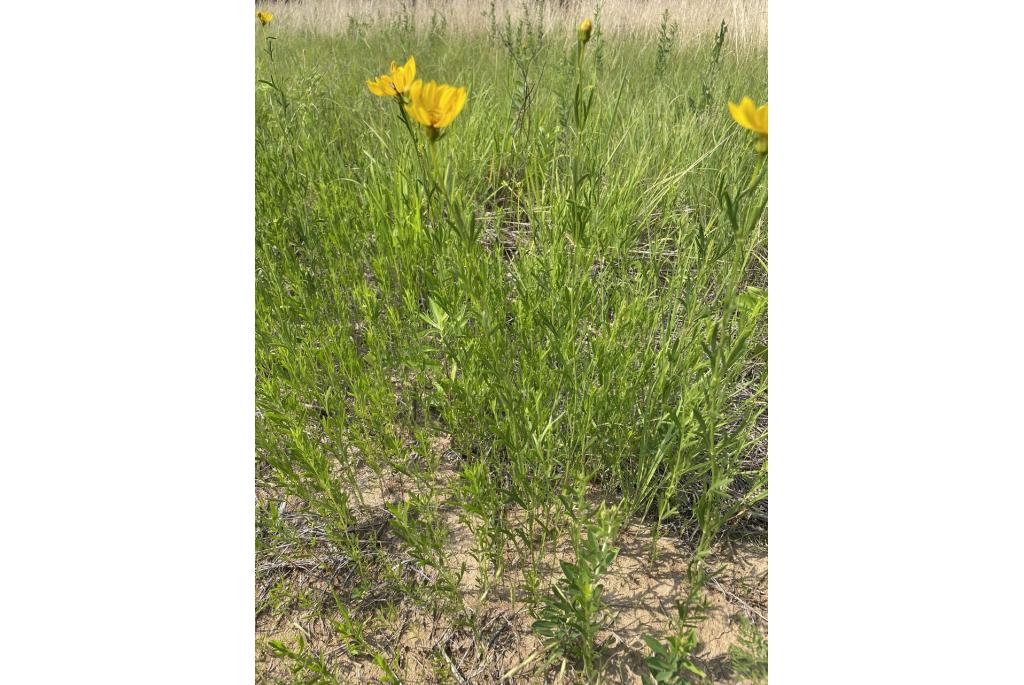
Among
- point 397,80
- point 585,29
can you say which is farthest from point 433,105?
point 585,29

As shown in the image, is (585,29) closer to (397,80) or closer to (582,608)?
(397,80)

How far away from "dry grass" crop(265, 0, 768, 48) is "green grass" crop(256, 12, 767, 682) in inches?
0.9

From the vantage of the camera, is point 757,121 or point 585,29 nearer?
point 757,121

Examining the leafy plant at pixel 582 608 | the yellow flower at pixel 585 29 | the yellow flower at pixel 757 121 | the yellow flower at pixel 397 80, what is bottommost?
the leafy plant at pixel 582 608

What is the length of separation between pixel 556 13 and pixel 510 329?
1.75ft

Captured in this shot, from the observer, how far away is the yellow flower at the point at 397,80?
0.79 metres

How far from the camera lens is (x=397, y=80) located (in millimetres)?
792

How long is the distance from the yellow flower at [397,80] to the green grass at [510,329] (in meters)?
0.05

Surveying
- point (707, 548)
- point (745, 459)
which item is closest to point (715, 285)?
point (745, 459)

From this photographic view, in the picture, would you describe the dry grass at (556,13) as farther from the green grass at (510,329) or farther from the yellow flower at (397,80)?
the yellow flower at (397,80)

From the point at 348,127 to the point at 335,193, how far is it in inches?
5.8

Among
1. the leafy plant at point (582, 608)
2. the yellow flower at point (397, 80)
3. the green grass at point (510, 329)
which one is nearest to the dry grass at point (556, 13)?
the green grass at point (510, 329)

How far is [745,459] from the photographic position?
2.83 feet
